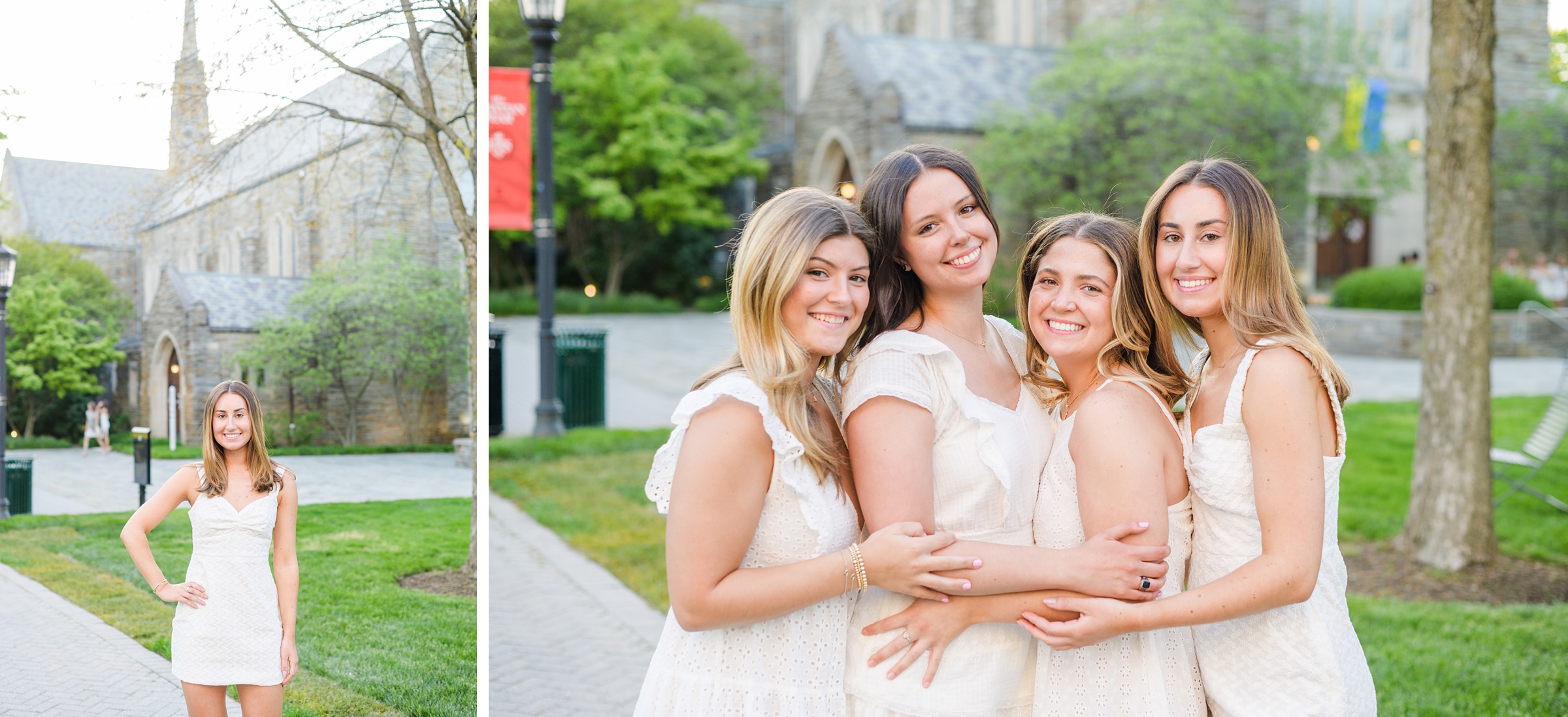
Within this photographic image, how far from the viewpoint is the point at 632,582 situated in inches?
265

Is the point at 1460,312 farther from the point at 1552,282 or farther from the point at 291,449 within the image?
the point at 1552,282

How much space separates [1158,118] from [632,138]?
1437cm

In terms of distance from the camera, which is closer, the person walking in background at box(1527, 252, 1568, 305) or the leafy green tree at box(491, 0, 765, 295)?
the person walking in background at box(1527, 252, 1568, 305)

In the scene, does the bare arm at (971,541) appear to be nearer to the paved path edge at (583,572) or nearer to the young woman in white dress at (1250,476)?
the young woman in white dress at (1250,476)

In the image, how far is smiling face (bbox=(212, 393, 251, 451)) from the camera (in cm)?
273

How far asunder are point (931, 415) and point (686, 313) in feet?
92.1

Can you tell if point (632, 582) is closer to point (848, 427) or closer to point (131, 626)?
point (131, 626)

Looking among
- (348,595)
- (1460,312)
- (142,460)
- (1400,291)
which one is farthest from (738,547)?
(1400,291)

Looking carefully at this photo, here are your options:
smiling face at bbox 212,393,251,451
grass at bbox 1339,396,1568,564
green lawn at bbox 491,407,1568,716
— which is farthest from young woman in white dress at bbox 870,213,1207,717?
grass at bbox 1339,396,1568,564

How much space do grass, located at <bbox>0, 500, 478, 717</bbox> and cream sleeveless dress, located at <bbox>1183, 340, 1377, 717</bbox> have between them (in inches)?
81.1

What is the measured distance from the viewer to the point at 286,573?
281 cm

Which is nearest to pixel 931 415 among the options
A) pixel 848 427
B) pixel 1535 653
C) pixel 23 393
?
pixel 848 427

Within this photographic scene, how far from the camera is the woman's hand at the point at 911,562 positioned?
2275 mm

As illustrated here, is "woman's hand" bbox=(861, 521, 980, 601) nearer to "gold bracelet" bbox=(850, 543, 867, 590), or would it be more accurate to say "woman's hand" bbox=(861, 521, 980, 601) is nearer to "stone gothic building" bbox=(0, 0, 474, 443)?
"gold bracelet" bbox=(850, 543, 867, 590)
